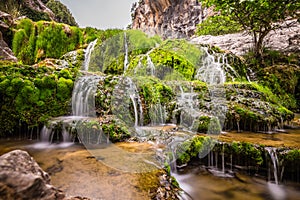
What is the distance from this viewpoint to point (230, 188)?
293 centimetres

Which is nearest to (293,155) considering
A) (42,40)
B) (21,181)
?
(21,181)

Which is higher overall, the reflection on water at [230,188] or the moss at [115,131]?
the moss at [115,131]

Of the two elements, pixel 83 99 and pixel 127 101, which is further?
pixel 127 101

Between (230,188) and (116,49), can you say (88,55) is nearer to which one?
(116,49)

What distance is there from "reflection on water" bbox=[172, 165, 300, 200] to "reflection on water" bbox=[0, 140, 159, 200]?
83 centimetres

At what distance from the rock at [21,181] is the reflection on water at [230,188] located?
1958 millimetres

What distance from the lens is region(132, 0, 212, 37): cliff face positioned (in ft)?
91.4

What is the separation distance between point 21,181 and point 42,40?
1277 centimetres

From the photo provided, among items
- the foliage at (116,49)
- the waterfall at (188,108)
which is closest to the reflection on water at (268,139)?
the waterfall at (188,108)

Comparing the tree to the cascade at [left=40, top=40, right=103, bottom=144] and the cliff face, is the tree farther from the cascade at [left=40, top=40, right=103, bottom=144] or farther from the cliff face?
the cliff face

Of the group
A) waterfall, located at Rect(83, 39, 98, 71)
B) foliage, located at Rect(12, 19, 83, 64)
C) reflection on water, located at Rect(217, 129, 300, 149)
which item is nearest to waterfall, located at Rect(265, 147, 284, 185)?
reflection on water, located at Rect(217, 129, 300, 149)

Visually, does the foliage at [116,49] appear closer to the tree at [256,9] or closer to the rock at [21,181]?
the tree at [256,9]

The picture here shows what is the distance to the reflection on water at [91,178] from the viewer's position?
210cm

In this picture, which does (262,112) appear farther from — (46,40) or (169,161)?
(46,40)
